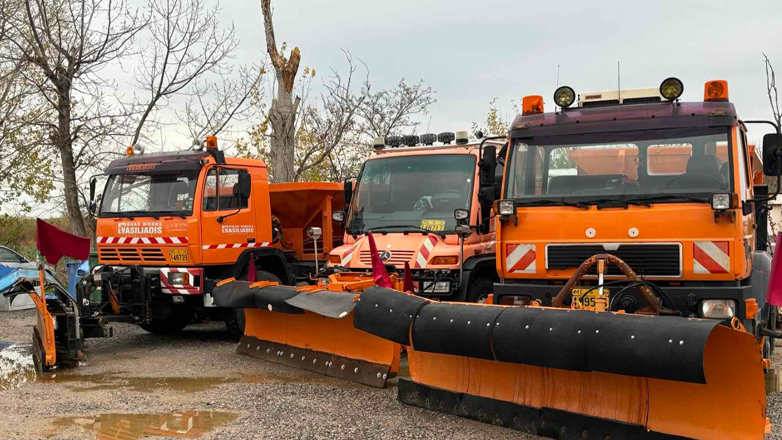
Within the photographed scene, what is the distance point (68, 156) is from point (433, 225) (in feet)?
36.6

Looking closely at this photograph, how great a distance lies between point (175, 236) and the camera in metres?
11.1

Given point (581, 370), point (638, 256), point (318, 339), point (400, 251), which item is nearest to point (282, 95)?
point (400, 251)

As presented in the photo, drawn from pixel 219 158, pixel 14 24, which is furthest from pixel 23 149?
pixel 219 158

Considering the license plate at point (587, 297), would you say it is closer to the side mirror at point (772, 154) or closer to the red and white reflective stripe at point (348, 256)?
the side mirror at point (772, 154)

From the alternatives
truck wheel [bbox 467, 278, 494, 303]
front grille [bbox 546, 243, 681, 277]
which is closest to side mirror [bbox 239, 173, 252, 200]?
truck wheel [bbox 467, 278, 494, 303]

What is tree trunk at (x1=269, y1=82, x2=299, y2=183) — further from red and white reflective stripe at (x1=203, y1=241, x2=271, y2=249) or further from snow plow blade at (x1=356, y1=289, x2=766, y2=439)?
snow plow blade at (x1=356, y1=289, x2=766, y2=439)

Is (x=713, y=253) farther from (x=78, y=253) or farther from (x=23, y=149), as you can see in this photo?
(x=23, y=149)

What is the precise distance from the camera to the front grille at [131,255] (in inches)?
441

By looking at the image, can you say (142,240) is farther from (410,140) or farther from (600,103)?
(600,103)

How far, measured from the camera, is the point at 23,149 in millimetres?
19609

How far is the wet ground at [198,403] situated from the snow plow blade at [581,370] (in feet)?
0.97

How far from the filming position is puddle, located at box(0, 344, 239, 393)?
8422 mm

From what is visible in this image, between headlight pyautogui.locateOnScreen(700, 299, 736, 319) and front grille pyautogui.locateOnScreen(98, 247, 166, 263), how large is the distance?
7401mm

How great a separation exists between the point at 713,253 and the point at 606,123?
1476 millimetres
